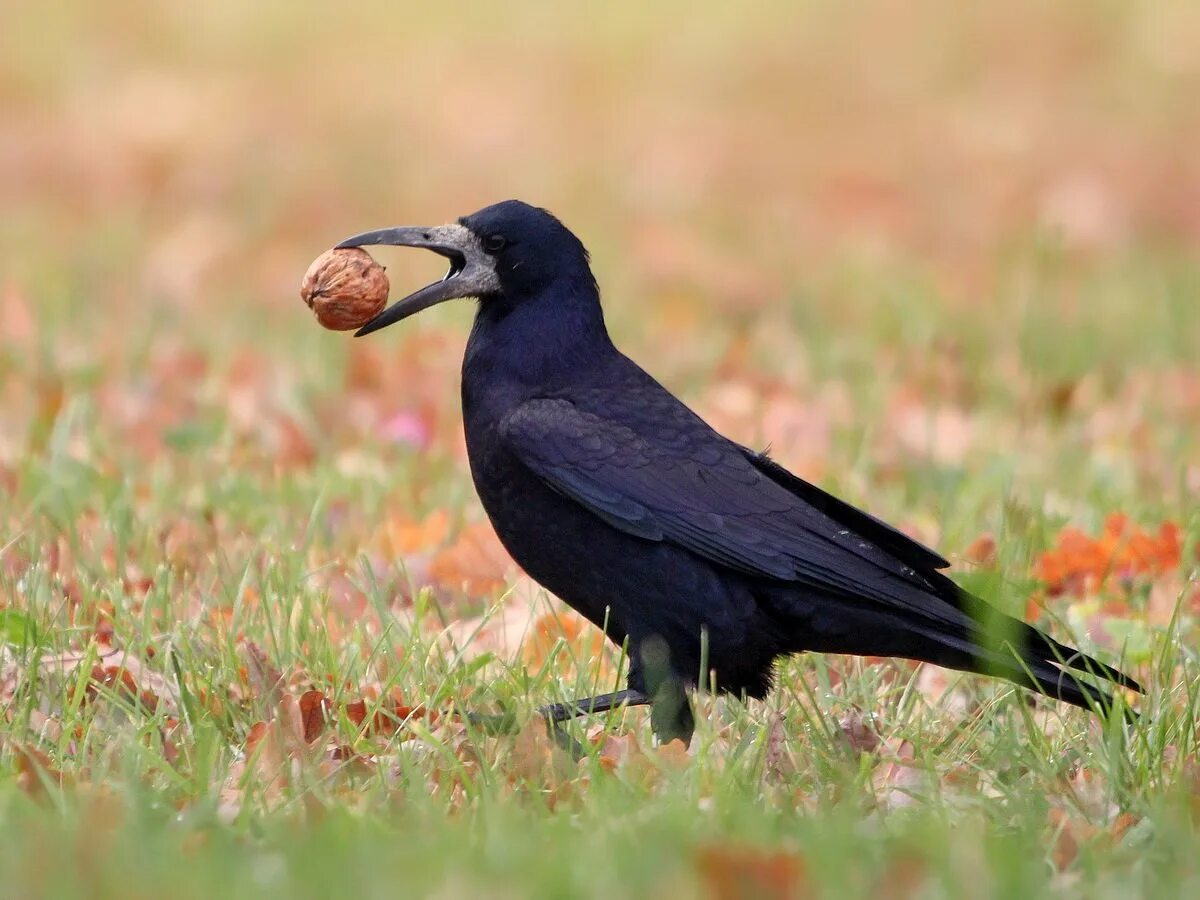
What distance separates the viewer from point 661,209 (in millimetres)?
10492

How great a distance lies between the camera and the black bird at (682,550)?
3.79m

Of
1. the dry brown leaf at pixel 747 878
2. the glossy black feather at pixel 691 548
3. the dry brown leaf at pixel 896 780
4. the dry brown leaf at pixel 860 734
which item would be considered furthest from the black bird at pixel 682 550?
the dry brown leaf at pixel 747 878

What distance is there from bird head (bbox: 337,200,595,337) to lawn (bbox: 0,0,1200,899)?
619 millimetres

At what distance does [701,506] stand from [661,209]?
6723 mm

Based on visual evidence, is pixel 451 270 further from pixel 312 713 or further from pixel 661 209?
pixel 661 209

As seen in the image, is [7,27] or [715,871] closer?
[715,871]

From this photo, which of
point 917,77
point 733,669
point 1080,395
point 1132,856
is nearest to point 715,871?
point 1132,856

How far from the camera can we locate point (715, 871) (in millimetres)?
2436

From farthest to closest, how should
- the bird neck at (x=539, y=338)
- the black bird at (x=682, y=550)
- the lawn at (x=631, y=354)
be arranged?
the bird neck at (x=539, y=338) < the black bird at (x=682, y=550) < the lawn at (x=631, y=354)

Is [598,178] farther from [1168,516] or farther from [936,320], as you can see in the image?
[1168,516]

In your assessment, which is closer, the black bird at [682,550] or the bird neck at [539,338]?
the black bird at [682,550]

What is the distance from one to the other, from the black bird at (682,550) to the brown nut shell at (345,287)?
225 mm

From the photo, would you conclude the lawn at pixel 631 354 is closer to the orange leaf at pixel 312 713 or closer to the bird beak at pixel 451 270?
the orange leaf at pixel 312 713

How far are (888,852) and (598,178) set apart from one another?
8.71m
